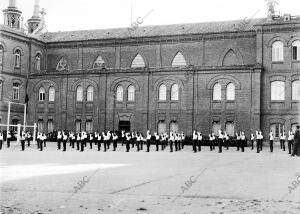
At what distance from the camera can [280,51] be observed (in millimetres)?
42344

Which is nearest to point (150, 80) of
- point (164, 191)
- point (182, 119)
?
point (182, 119)

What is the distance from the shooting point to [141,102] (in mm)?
45781

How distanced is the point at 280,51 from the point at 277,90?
3697mm

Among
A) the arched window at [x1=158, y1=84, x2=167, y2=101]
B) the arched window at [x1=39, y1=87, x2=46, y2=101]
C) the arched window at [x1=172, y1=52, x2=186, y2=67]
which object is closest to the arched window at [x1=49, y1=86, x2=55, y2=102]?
the arched window at [x1=39, y1=87, x2=46, y2=101]

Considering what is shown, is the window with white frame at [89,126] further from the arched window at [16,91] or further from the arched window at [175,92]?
the arched window at [175,92]

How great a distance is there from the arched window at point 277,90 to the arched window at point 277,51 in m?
2.20

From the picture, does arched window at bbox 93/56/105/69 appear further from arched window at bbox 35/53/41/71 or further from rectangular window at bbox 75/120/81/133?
rectangular window at bbox 75/120/81/133

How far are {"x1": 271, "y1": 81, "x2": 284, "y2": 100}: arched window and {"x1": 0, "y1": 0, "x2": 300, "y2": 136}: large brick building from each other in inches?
3.6

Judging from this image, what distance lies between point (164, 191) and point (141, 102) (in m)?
33.8

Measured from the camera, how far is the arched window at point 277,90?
138ft

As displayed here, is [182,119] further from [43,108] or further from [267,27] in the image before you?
[43,108]

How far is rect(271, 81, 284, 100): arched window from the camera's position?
42.0 metres

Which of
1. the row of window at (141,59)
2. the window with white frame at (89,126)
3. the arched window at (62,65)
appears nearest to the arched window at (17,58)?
the row of window at (141,59)

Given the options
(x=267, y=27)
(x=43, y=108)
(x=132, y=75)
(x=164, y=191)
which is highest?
(x=267, y=27)
